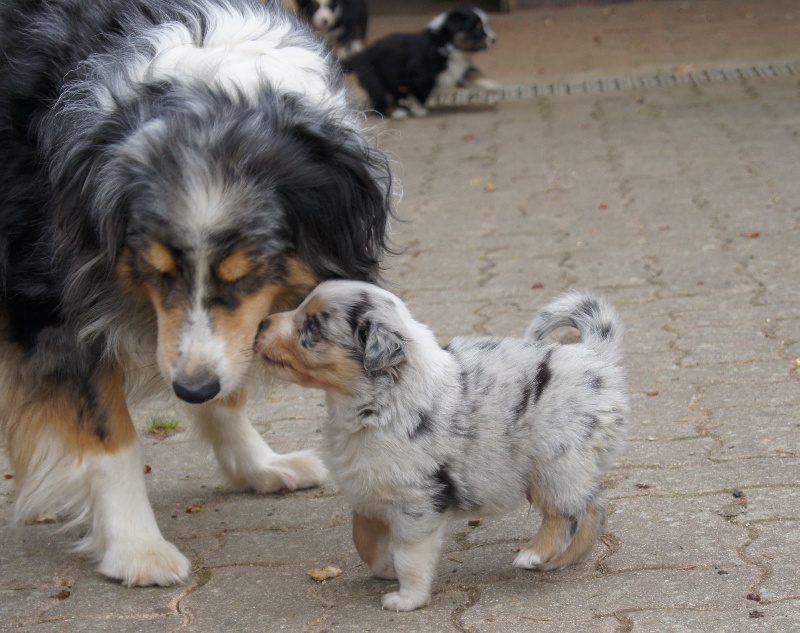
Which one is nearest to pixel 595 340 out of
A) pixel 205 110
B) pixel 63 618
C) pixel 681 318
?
pixel 205 110

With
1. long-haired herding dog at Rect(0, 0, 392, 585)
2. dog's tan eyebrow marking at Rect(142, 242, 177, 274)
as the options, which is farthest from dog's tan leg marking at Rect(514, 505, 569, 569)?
dog's tan eyebrow marking at Rect(142, 242, 177, 274)

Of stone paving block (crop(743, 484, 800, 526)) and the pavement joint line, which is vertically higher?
stone paving block (crop(743, 484, 800, 526))

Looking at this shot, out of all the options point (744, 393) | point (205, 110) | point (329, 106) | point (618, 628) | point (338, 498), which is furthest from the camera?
point (744, 393)

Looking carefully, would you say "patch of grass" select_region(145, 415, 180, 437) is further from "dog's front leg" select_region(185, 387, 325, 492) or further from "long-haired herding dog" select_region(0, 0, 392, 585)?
"long-haired herding dog" select_region(0, 0, 392, 585)

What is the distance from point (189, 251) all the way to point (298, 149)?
48 centimetres

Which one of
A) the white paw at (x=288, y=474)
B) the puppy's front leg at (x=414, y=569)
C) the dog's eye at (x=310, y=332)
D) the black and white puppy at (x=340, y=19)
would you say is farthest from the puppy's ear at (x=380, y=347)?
the black and white puppy at (x=340, y=19)

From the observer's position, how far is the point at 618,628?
299 cm

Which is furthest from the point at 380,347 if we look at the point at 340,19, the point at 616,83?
the point at 340,19

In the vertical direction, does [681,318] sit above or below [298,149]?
below

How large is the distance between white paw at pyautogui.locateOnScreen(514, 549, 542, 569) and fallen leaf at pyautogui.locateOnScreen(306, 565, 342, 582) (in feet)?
1.87

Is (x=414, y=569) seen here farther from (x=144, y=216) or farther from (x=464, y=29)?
(x=464, y=29)

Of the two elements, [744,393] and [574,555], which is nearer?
[574,555]

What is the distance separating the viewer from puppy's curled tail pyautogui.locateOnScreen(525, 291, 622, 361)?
3480 mm

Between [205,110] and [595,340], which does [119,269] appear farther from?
[595,340]
